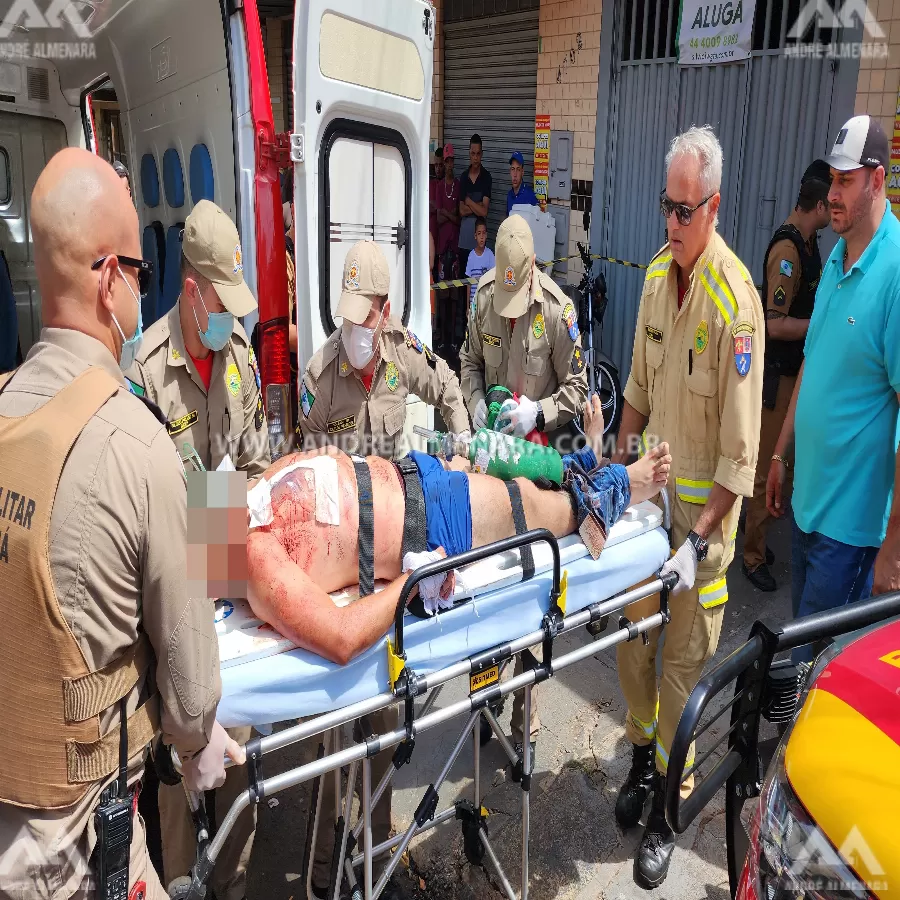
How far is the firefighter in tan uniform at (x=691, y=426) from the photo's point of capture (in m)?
2.71

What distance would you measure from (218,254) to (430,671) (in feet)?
5.27

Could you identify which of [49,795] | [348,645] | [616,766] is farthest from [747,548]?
[49,795]

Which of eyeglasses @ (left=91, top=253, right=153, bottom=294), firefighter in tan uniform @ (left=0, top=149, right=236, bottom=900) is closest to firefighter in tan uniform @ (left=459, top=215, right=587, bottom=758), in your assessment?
eyeglasses @ (left=91, top=253, right=153, bottom=294)

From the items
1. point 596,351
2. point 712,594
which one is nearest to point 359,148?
point 712,594

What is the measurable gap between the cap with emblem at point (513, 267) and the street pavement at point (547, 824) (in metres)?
1.77

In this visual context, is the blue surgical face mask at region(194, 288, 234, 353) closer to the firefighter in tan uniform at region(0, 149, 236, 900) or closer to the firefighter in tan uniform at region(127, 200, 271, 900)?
the firefighter in tan uniform at region(127, 200, 271, 900)

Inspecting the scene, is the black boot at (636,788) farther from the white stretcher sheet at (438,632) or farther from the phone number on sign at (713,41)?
the phone number on sign at (713,41)

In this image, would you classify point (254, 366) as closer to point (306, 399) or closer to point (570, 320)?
point (306, 399)

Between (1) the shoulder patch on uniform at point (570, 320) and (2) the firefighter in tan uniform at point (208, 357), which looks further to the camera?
(1) the shoulder patch on uniform at point (570, 320)

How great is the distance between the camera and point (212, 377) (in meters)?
3.10

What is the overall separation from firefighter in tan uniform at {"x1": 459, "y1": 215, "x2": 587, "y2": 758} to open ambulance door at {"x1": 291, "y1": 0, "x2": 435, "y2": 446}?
0.33 meters

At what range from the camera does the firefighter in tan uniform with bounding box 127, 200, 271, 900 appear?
103 inches

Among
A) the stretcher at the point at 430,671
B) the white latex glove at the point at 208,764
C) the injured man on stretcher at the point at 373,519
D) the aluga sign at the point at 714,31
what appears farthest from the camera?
the aluga sign at the point at 714,31

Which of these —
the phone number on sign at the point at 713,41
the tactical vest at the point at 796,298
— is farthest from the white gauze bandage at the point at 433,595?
the phone number on sign at the point at 713,41
